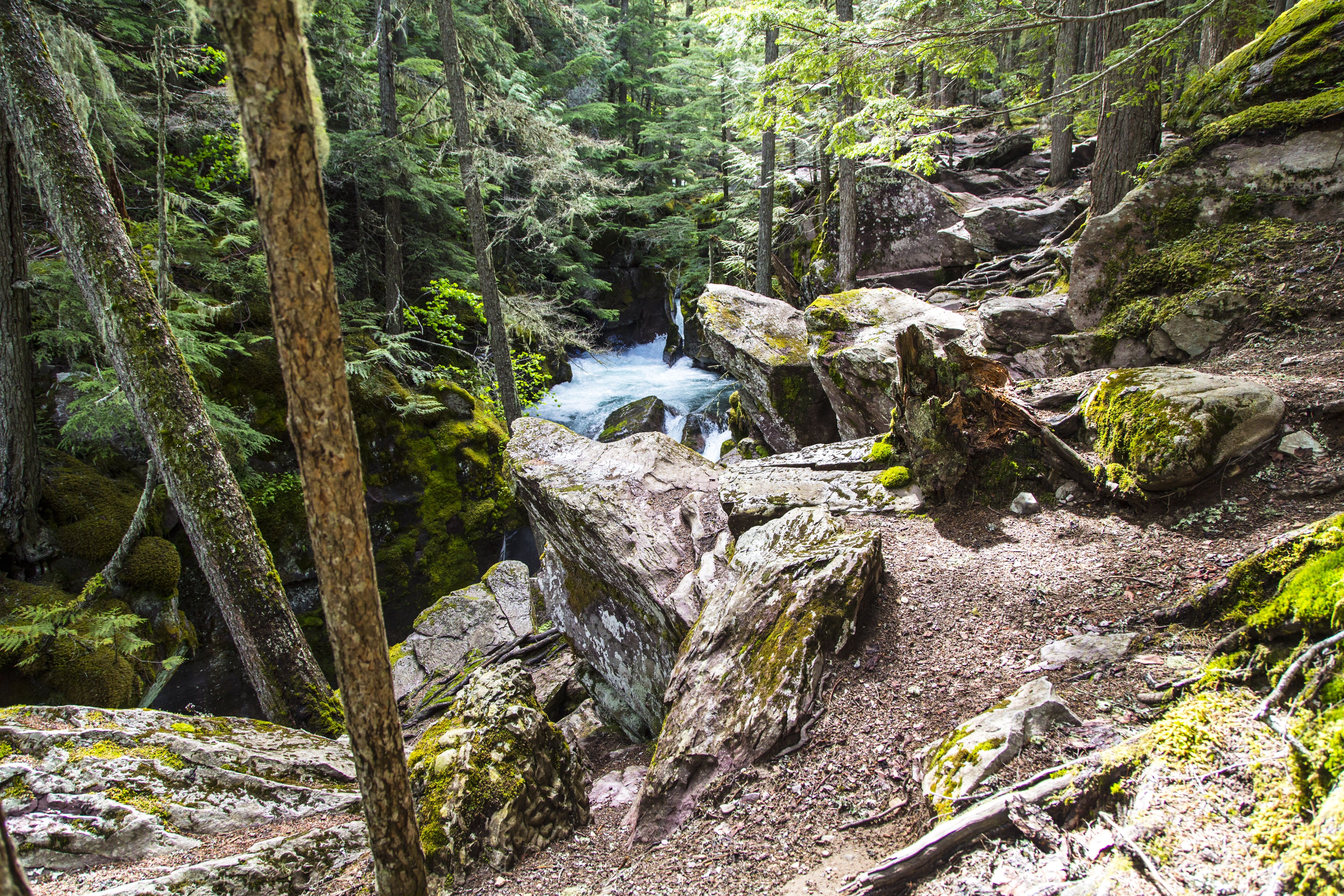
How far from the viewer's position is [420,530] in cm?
1209

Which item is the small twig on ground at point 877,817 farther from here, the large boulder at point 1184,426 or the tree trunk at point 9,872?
the large boulder at point 1184,426

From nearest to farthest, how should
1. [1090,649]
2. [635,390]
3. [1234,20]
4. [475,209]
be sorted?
[1090,649], [1234,20], [475,209], [635,390]

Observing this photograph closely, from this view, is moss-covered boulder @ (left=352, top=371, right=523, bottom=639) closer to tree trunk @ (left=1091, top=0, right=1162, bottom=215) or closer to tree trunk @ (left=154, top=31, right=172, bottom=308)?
tree trunk @ (left=154, top=31, right=172, bottom=308)

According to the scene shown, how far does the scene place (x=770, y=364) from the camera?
10773 mm

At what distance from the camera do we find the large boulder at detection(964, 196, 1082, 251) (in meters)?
12.2

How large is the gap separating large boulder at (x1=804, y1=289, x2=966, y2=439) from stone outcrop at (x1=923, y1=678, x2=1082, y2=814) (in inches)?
204

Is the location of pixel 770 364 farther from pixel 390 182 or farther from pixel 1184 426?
pixel 390 182

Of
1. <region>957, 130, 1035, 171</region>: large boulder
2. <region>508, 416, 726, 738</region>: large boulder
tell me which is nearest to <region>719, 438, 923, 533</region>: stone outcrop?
<region>508, 416, 726, 738</region>: large boulder

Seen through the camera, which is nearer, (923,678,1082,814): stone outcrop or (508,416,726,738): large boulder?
Answer: (923,678,1082,814): stone outcrop

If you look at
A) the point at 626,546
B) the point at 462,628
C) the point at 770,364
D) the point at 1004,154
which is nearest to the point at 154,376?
the point at 626,546

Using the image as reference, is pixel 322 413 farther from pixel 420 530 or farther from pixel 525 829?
pixel 420 530

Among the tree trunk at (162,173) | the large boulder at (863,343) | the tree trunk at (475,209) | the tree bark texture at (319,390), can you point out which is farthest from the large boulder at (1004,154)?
the tree bark texture at (319,390)

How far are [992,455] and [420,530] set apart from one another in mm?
10744

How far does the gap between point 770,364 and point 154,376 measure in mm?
8693
